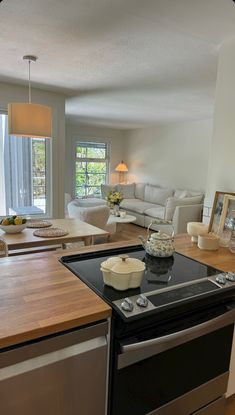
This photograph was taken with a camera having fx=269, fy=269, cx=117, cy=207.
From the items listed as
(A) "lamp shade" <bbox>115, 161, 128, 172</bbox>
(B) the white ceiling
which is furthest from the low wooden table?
(A) "lamp shade" <bbox>115, 161, 128, 172</bbox>

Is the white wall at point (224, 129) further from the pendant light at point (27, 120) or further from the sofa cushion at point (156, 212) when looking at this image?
the sofa cushion at point (156, 212)

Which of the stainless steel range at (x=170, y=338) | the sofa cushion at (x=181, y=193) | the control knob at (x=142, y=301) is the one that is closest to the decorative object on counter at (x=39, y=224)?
the stainless steel range at (x=170, y=338)

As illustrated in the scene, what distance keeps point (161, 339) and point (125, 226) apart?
5.25 m

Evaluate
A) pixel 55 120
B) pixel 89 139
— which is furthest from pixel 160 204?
pixel 55 120

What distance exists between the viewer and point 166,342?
1.03 m

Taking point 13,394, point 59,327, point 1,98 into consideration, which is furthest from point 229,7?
point 1,98

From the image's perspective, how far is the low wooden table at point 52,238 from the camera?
2.29m

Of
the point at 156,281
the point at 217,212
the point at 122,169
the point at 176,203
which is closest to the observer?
the point at 156,281

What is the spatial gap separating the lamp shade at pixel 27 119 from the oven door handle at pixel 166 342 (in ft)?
6.85

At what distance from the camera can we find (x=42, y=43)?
2268 millimetres

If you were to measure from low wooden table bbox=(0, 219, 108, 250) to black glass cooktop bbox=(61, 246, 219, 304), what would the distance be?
98 centimetres

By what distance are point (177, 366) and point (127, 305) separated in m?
0.42

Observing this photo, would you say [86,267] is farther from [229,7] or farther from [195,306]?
[229,7]

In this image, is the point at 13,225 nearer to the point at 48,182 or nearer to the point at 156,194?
the point at 48,182
